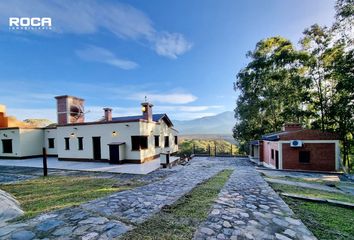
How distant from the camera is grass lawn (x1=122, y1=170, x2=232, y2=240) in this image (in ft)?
10.1

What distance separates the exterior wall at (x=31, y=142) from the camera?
17.8m

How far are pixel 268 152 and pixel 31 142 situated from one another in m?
22.6

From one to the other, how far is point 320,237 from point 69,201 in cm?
586

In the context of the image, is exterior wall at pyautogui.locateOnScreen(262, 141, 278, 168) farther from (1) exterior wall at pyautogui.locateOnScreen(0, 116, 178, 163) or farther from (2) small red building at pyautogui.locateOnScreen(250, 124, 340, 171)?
(1) exterior wall at pyautogui.locateOnScreen(0, 116, 178, 163)

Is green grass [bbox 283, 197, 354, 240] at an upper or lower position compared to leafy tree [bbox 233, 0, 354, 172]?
lower

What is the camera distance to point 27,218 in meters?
3.89

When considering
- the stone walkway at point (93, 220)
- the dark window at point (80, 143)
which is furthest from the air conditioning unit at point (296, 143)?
the dark window at point (80, 143)

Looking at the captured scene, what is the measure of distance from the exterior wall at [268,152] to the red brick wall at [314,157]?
88 centimetres

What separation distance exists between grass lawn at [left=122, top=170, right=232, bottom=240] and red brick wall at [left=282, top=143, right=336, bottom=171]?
9614 mm

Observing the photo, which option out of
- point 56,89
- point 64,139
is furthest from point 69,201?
point 56,89

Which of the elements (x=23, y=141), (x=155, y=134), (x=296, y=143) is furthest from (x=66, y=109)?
(x=296, y=143)

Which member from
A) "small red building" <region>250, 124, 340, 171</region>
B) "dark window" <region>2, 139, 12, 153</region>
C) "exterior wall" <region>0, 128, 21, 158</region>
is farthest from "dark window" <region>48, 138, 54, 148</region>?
"small red building" <region>250, 124, 340, 171</region>

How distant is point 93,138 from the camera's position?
14.9 m

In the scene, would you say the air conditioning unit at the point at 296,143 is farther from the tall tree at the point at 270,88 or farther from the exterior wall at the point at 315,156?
the tall tree at the point at 270,88
